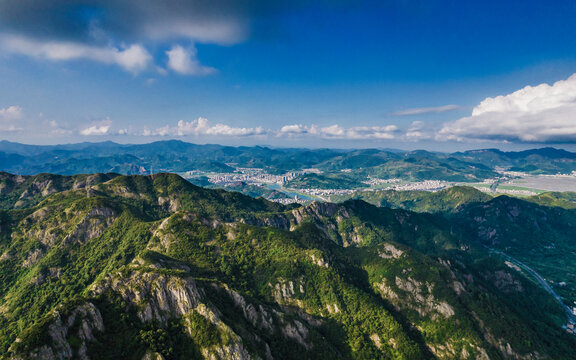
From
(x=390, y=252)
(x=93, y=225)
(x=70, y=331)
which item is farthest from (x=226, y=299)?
(x=93, y=225)

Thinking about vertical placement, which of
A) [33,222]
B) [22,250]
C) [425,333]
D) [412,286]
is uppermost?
[33,222]

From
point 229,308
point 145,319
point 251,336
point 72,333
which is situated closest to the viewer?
point 72,333

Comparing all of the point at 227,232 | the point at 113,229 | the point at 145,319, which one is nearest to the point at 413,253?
the point at 227,232

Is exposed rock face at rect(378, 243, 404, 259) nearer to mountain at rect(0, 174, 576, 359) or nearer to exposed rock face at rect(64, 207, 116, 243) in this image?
mountain at rect(0, 174, 576, 359)

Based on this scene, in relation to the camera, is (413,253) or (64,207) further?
(64,207)

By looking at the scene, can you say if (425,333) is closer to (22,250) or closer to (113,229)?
(113,229)

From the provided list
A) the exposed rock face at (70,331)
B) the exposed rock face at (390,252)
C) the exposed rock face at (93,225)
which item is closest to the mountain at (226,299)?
the exposed rock face at (70,331)

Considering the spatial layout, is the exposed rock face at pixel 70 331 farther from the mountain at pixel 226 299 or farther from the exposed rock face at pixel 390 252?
the exposed rock face at pixel 390 252

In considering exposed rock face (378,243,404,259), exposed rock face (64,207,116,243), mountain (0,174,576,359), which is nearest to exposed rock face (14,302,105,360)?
mountain (0,174,576,359)
